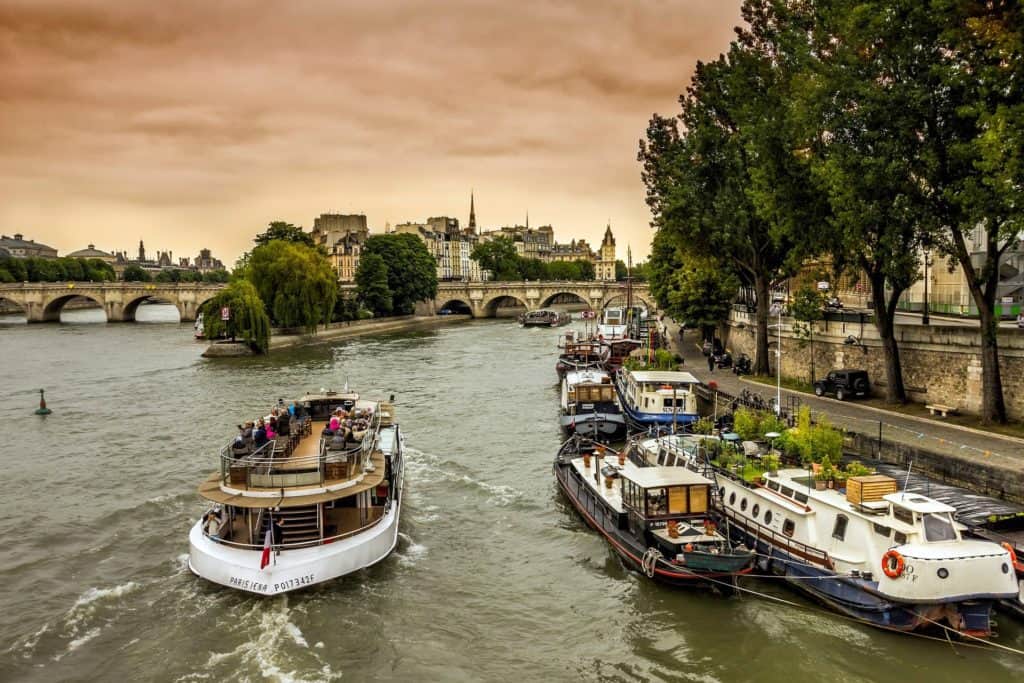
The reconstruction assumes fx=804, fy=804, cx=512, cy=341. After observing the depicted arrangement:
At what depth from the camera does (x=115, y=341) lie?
75188 mm

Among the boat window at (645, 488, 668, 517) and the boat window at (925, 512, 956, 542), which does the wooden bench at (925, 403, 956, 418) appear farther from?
the boat window at (645, 488, 668, 517)

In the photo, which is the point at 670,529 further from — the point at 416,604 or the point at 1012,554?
the point at 1012,554

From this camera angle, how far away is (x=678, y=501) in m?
17.4

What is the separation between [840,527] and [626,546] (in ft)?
15.1

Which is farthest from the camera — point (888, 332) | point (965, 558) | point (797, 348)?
point (797, 348)

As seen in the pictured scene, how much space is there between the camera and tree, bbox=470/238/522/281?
149 metres

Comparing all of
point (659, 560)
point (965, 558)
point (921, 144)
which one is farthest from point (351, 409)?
point (921, 144)

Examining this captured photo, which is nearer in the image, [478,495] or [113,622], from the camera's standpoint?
[113,622]

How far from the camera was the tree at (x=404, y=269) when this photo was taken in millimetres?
97688

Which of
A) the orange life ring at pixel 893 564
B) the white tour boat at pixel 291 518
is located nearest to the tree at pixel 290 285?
the white tour boat at pixel 291 518

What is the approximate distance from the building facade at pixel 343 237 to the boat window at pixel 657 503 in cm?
13212

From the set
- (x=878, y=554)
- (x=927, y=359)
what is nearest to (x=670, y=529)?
(x=878, y=554)

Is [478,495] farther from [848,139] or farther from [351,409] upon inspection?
[848,139]

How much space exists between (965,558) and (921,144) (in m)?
13.8
